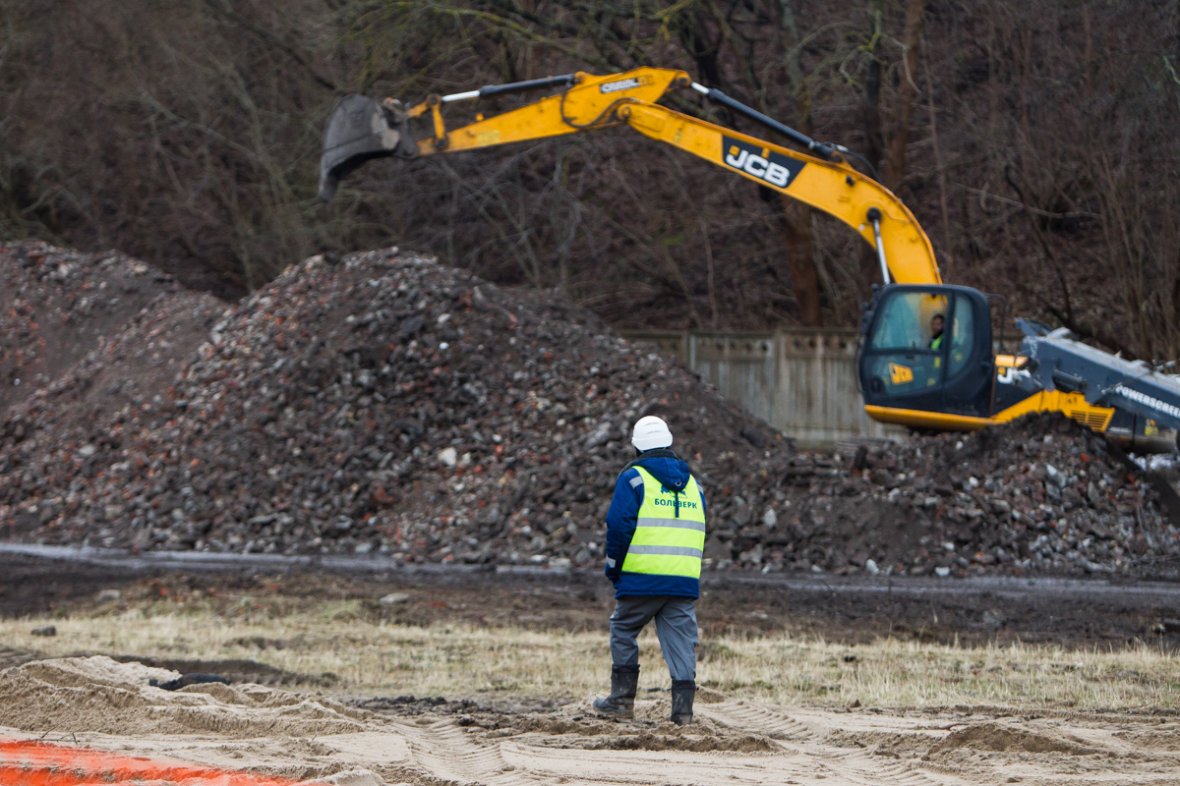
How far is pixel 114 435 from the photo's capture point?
20.5 m

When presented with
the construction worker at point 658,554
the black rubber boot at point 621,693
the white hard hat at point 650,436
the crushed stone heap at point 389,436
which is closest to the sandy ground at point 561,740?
the black rubber boot at point 621,693

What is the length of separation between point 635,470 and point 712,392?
39.4 ft

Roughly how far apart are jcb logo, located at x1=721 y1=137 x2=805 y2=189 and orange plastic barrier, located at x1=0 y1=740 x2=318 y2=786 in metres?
12.2

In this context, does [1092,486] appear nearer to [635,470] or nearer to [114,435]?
[635,470]

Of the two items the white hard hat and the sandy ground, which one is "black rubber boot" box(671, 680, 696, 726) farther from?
the white hard hat

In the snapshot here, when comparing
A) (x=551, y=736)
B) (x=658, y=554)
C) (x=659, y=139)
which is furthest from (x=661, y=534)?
(x=659, y=139)

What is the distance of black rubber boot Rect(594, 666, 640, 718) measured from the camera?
7.98 metres

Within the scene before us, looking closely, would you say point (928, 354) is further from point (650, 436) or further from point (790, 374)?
point (790, 374)

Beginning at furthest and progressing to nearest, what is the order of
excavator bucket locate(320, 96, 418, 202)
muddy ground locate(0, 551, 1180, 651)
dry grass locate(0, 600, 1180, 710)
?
excavator bucket locate(320, 96, 418, 202), muddy ground locate(0, 551, 1180, 651), dry grass locate(0, 600, 1180, 710)

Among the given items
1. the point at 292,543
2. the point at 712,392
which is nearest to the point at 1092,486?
the point at 712,392

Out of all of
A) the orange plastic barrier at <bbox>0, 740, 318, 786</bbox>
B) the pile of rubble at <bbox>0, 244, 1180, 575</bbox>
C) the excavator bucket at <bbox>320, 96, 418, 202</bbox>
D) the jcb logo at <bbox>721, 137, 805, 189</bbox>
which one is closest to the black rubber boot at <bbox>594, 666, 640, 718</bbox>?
the orange plastic barrier at <bbox>0, 740, 318, 786</bbox>

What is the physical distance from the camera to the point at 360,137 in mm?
17125

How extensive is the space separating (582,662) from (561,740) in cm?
308

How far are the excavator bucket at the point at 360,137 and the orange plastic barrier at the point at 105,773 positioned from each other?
11770mm
